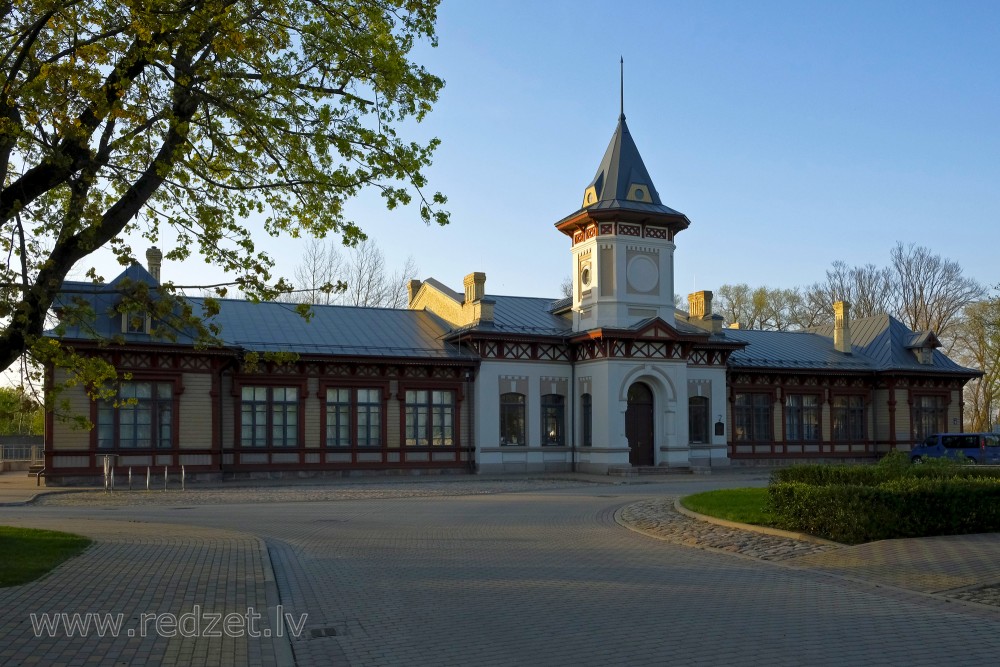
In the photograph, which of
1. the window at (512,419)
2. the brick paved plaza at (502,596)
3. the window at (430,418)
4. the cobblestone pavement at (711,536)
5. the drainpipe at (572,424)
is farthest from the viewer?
the drainpipe at (572,424)

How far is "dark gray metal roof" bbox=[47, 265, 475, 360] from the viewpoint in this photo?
3222 centimetres

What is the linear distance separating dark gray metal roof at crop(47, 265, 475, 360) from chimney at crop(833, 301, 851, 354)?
1958 cm

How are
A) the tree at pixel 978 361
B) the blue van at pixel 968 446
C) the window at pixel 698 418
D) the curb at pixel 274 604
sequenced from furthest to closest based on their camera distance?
the tree at pixel 978 361, the blue van at pixel 968 446, the window at pixel 698 418, the curb at pixel 274 604

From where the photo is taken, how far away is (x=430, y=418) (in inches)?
1362

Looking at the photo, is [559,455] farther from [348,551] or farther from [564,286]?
[564,286]

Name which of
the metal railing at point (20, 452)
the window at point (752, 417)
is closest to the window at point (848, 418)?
the window at point (752, 417)

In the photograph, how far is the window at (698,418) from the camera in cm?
3778

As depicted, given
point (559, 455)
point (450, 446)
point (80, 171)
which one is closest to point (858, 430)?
point (559, 455)

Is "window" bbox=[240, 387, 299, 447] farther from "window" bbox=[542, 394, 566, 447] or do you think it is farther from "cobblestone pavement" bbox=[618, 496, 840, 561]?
"cobblestone pavement" bbox=[618, 496, 840, 561]

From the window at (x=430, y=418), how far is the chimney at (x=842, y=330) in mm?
20371

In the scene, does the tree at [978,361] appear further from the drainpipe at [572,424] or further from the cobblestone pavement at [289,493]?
the cobblestone pavement at [289,493]

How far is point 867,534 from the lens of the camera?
13.9 metres

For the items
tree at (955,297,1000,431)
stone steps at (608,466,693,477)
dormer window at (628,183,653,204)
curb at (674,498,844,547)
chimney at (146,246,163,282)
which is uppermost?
dormer window at (628,183,653,204)

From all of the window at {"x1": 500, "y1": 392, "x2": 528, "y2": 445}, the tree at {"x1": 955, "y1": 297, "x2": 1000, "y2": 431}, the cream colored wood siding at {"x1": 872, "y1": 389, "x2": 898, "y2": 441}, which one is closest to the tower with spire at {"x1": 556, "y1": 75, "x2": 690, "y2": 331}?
the window at {"x1": 500, "y1": 392, "x2": 528, "y2": 445}
